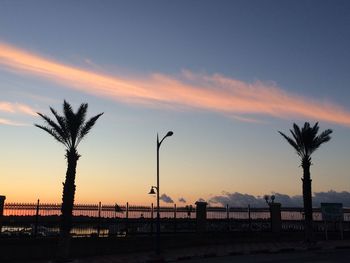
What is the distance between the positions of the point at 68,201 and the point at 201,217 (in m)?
13.2

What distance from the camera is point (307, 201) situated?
137 ft

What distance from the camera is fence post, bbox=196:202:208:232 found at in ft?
131

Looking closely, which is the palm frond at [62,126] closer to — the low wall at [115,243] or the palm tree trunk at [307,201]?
the low wall at [115,243]

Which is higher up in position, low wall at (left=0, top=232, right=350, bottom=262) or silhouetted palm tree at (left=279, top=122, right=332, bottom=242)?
silhouetted palm tree at (left=279, top=122, right=332, bottom=242)

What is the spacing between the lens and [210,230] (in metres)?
41.1

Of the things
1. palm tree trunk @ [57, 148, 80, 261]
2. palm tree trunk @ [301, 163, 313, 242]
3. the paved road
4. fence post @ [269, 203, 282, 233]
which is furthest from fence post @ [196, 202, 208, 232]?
palm tree trunk @ [57, 148, 80, 261]

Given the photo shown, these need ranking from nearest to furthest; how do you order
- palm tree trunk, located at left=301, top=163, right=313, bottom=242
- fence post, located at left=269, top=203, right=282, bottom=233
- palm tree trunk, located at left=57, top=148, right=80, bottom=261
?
palm tree trunk, located at left=57, top=148, right=80, bottom=261, palm tree trunk, located at left=301, top=163, right=313, bottom=242, fence post, located at left=269, top=203, right=282, bottom=233

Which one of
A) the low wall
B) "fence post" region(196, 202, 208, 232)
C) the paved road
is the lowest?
the paved road

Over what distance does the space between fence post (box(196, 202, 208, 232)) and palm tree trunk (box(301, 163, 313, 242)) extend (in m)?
8.45

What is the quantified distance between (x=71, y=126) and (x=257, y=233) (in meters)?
19.0

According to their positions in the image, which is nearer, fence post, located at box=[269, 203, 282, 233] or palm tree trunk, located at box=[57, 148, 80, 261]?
palm tree trunk, located at box=[57, 148, 80, 261]

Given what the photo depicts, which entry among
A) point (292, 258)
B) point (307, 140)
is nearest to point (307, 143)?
point (307, 140)

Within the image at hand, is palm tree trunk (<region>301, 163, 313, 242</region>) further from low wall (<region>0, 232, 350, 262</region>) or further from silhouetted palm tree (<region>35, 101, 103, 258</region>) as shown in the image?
silhouetted palm tree (<region>35, 101, 103, 258</region>)

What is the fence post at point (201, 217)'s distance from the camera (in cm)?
4000
